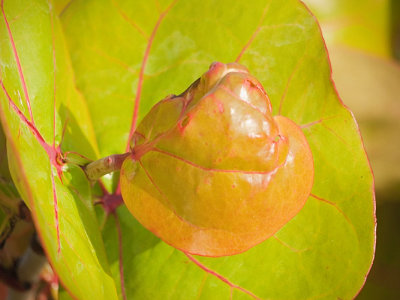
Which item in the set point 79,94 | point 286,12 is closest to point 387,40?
point 286,12

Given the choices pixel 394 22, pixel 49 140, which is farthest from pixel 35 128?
pixel 394 22

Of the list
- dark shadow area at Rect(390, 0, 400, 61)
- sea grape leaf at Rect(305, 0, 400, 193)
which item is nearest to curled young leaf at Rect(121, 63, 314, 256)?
sea grape leaf at Rect(305, 0, 400, 193)

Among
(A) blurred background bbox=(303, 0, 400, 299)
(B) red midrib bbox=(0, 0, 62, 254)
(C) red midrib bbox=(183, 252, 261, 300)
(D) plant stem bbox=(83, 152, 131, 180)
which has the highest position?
(B) red midrib bbox=(0, 0, 62, 254)

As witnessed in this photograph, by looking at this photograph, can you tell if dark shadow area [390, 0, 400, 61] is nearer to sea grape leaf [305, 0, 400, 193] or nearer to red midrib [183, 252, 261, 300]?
sea grape leaf [305, 0, 400, 193]

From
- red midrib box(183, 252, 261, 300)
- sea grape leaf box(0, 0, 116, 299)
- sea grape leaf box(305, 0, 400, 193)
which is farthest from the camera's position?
sea grape leaf box(305, 0, 400, 193)

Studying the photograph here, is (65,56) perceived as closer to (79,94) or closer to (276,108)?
(79,94)
